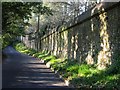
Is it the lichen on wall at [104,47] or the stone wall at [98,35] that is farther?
the lichen on wall at [104,47]

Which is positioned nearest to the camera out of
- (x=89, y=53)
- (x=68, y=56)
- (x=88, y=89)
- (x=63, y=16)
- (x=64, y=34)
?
(x=88, y=89)

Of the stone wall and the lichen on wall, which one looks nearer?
the stone wall

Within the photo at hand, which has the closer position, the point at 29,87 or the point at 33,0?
the point at 29,87

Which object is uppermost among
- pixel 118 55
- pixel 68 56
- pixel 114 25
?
pixel 114 25

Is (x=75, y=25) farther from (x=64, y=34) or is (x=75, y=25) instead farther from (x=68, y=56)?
(x=64, y=34)

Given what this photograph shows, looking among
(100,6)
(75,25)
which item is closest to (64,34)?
(75,25)

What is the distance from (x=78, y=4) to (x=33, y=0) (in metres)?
31.5

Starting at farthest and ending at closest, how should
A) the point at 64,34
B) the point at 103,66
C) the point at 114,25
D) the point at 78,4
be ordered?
the point at 78,4 < the point at 64,34 < the point at 103,66 < the point at 114,25

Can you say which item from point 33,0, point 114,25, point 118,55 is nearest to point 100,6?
point 114,25

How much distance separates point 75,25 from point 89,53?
5.20 metres

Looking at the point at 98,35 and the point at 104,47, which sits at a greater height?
the point at 98,35

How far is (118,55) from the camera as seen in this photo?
42.9 feet

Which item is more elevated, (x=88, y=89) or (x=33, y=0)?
(x=33, y=0)

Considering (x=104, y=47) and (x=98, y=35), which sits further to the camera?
(x=98, y=35)
